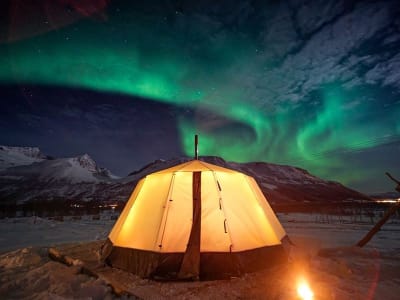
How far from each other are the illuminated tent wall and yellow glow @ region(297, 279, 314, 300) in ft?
3.95

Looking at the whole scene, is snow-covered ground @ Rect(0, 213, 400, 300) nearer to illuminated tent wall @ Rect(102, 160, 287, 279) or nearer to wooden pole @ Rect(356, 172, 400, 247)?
illuminated tent wall @ Rect(102, 160, 287, 279)

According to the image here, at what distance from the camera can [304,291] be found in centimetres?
472

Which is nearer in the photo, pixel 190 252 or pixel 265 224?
pixel 190 252

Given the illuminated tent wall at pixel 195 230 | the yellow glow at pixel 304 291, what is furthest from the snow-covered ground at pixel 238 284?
the illuminated tent wall at pixel 195 230

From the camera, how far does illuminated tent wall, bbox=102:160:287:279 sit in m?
5.75

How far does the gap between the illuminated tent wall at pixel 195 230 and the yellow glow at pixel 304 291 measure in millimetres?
1205

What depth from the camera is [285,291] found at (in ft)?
15.7

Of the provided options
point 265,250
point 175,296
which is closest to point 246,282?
point 265,250

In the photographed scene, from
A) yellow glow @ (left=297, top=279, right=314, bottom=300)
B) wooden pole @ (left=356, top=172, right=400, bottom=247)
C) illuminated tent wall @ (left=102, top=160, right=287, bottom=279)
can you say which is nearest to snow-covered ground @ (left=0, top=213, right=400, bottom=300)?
yellow glow @ (left=297, top=279, right=314, bottom=300)

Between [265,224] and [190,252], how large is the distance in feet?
8.20

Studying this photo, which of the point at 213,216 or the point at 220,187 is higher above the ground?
the point at 220,187

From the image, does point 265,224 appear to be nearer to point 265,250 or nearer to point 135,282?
point 265,250

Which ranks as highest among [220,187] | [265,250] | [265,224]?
[220,187]

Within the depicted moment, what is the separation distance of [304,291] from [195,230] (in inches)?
105
